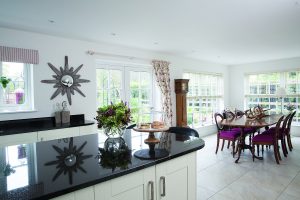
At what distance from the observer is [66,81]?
3631 millimetres

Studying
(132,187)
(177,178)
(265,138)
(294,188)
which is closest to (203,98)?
(265,138)

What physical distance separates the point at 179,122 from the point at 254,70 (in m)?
3.57

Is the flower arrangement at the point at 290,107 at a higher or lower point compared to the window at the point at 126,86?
lower

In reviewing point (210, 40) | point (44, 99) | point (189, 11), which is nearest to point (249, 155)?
point (210, 40)

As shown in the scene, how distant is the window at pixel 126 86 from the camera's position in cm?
427

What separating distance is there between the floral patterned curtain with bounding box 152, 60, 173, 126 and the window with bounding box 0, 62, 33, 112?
8.83 feet

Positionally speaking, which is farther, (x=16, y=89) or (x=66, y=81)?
(x=66, y=81)

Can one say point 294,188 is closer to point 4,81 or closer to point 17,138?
point 17,138

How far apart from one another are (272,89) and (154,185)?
6.74 meters

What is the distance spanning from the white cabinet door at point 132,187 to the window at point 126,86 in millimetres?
2672

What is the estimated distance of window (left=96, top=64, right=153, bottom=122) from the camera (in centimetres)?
427

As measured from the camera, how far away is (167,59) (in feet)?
17.6

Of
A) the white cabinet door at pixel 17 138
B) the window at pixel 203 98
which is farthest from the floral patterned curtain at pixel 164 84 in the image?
the white cabinet door at pixel 17 138

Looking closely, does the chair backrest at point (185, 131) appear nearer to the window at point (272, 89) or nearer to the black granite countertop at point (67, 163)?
the black granite countertop at point (67, 163)
